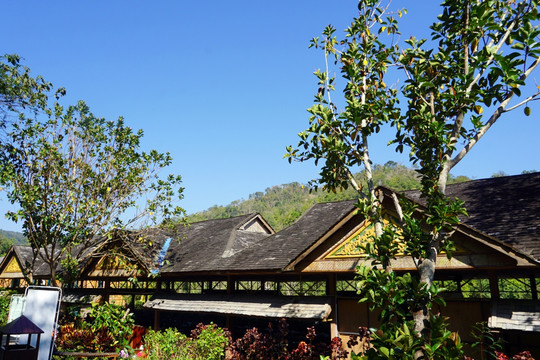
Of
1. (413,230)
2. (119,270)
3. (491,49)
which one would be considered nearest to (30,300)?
(119,270)

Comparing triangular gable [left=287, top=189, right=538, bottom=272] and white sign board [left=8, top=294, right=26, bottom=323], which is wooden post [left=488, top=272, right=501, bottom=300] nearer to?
triangular gable [left=287, top=189, right=538, bottom=272]

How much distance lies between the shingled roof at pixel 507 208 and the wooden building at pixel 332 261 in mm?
31

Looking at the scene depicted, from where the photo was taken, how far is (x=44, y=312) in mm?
12734

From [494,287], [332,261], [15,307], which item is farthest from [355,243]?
[15,307]

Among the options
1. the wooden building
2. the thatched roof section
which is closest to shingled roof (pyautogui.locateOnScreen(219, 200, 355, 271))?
the wooden building

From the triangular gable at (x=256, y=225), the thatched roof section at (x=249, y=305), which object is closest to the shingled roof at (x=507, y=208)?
the thatched roof section at (x=249, y=305)

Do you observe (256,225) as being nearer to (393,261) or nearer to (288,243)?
(288,243)

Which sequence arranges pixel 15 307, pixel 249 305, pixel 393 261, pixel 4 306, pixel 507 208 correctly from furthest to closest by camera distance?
pixel 4 306, pixel 249 305, pixel 15 307, pixel 507 208, pixel 393 261

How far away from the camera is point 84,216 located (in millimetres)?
19625

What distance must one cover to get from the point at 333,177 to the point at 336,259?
521 centimetres

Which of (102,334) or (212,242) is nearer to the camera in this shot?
(102,334)

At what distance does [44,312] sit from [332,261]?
9365 millimetres

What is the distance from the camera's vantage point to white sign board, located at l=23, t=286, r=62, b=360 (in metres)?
12.4

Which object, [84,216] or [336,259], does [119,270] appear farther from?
[336,259]
